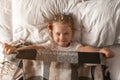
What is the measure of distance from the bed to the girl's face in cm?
6

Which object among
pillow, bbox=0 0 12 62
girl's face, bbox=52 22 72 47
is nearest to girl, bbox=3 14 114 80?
girl's face, bbox=52 22 72 47

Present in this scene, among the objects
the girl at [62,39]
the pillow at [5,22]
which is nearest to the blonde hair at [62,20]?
the girl at [62,39]

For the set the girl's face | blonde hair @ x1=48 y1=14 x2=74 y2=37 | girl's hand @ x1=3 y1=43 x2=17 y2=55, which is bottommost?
girl's hand @ x1=3 y1=43 x2=17 y2=55

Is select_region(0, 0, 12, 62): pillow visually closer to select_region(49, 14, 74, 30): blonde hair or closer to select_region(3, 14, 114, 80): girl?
select_region(3, 14, 114, 80): girl

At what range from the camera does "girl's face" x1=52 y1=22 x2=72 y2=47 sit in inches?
54.5

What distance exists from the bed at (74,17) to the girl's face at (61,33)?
60mm

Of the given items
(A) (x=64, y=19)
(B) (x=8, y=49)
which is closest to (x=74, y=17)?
(A) (x=64, y=19)

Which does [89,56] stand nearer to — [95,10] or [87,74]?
[87,74]

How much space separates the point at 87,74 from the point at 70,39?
274 mm

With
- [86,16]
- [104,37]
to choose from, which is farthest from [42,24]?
[104,37]

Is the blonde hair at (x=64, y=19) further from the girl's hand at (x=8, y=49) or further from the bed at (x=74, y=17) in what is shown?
the girl's hand at (x=8, y=49)

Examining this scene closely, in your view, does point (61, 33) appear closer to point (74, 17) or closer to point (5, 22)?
point (74, 17)

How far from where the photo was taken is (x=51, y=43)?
145cm

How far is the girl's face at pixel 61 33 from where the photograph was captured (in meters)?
1.38
